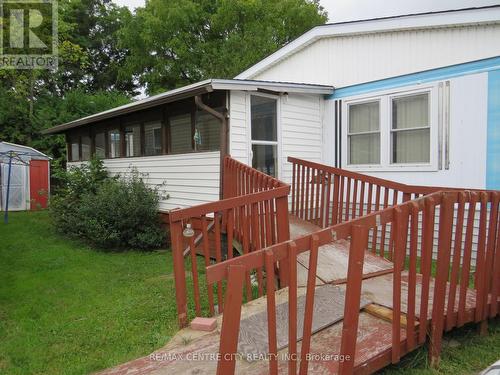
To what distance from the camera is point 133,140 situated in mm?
9523

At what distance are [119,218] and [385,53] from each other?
6.01 metres

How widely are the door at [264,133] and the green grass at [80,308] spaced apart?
246 centimetres

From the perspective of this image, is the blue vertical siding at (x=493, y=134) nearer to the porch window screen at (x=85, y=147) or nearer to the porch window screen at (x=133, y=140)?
the porch window screen at (x=133, y=140)

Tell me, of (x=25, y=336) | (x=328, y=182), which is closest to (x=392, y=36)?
(x=328, y=182)

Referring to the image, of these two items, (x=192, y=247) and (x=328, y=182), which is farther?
(x=328, y=182)

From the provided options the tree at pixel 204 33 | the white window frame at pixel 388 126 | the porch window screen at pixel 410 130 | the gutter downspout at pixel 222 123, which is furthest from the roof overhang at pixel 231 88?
the tree at pixel 204 33

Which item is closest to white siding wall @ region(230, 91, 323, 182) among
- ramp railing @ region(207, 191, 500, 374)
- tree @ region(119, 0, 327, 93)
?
ramp railing @ region(207, 191, 500, 374)

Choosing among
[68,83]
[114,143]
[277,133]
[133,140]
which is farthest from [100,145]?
[68,83]

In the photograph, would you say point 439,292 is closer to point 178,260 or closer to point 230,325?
point 230,325

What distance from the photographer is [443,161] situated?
6129mm

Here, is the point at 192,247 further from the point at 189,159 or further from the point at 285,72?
the point at 285,72

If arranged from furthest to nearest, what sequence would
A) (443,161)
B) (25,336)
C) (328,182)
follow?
(443,161) < (328,182) < (25,336)

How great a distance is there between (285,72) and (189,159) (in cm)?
334

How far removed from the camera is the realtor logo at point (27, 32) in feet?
44.1
